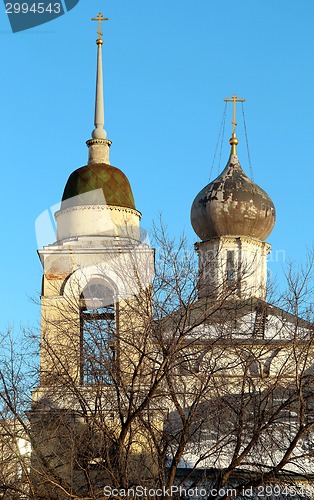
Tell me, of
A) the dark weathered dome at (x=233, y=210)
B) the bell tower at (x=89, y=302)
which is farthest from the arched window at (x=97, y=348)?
the dark weathered dome at (x=233, y=210)

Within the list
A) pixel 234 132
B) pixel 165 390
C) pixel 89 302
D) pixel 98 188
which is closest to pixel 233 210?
pixel 234 132

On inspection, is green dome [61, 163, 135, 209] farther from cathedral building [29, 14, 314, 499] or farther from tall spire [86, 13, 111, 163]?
cathedral building [29, 14, 314, 499]

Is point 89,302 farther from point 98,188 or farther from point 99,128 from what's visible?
point 99,128

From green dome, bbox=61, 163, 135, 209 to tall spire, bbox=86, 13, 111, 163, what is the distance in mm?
366

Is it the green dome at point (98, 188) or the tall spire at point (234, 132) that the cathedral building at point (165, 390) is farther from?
the tall spire at point (234, 132)

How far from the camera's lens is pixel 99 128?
67.5 feet

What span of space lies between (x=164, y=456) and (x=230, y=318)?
78.1 inches

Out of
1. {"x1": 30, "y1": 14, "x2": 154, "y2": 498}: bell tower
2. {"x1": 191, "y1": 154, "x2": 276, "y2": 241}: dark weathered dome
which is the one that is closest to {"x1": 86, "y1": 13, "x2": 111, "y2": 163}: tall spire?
{"x1": 30, "y1": 14, "x2": 154, "y2": 498}: bell tower

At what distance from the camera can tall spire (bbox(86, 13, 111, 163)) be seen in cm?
2027

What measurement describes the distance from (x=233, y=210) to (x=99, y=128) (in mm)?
8734

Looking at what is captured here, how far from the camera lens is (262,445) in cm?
1494

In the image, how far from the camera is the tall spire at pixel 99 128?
2027 cm

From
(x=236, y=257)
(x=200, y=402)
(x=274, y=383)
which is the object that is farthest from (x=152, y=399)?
(x=236, y=257)

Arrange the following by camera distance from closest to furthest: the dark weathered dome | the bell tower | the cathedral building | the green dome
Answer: the cathedral building, the bell tower, the green dome, the dark weathered dome
